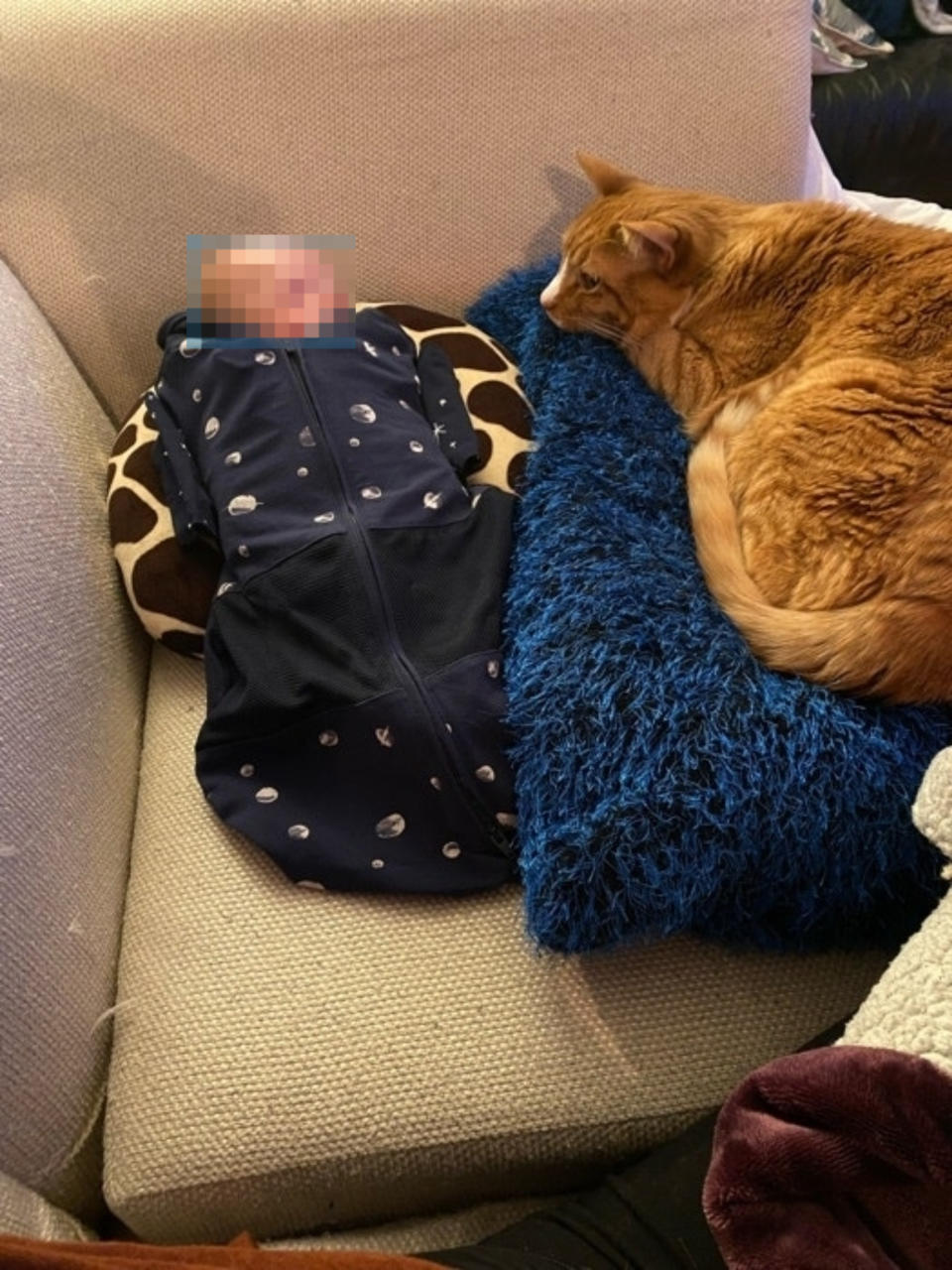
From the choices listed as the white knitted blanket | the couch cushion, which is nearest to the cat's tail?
the white knitted blanket

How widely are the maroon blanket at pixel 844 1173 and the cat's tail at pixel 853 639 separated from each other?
35cm

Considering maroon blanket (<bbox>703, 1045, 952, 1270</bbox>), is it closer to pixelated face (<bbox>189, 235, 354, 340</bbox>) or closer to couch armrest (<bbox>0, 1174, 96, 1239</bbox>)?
couch armrest (<bbox>0, 1174, 96, 1239</bbox>)

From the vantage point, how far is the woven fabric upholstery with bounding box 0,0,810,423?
1.10 metres

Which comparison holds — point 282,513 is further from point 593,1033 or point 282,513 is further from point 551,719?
point 593,1033

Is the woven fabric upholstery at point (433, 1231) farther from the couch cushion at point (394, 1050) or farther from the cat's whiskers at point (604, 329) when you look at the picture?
the cat's whiskers at point (604, 329)

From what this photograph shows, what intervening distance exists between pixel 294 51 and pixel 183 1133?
3.61 feet

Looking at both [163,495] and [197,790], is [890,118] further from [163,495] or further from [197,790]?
[197,790]

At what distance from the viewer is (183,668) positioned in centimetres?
109

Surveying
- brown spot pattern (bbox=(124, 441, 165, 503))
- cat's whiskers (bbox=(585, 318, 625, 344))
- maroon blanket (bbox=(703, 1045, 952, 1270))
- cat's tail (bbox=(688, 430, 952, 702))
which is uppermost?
cat's whiskers (bbox=(585, 318, 625, 344))

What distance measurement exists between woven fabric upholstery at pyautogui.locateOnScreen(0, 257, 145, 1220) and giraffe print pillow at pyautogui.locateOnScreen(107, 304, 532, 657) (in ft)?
0.13

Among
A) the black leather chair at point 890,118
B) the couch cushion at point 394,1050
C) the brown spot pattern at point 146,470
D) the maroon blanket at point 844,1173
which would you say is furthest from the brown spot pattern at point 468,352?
the black leather chair at point 890,118

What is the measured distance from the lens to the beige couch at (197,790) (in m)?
0.81

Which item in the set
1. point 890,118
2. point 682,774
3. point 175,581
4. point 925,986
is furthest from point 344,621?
point 890,118

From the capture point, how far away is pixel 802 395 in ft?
3.46
